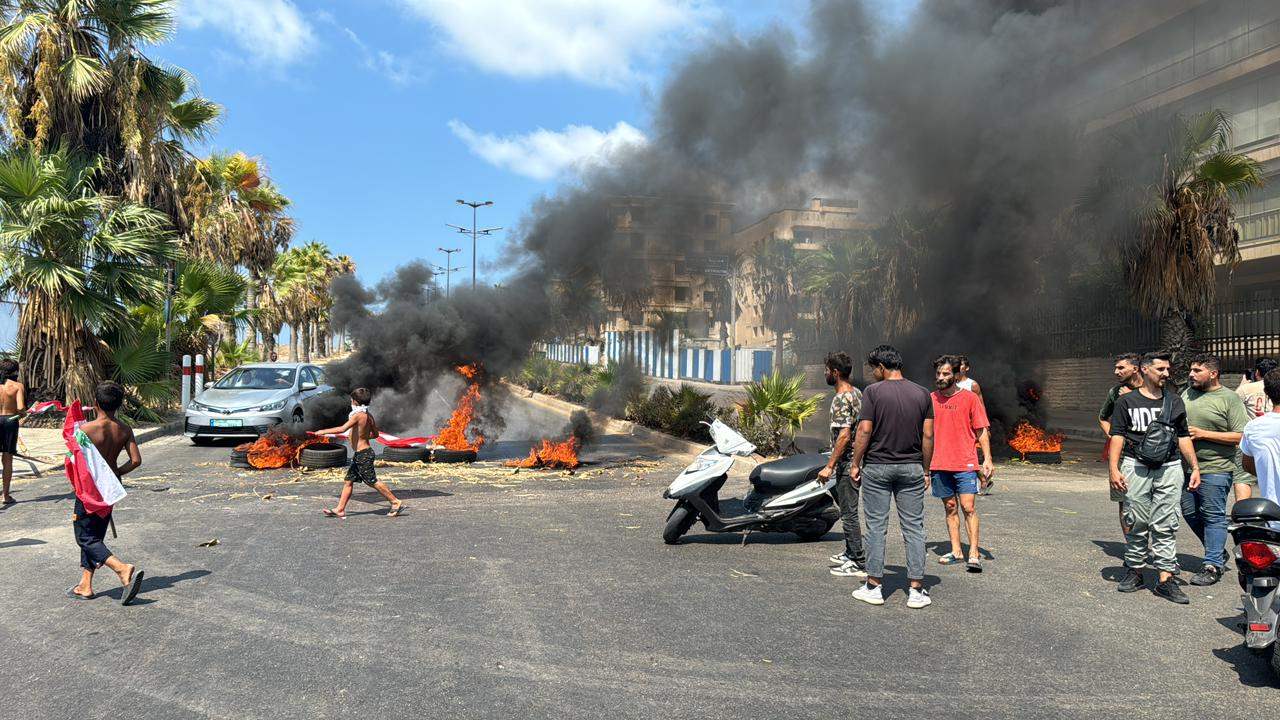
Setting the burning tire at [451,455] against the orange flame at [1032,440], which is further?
the orange flame at [1032,440]

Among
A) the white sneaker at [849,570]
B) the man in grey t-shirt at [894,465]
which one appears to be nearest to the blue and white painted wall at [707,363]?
the white sneaker at [849,570]

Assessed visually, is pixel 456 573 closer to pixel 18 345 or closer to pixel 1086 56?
pixel 18 345

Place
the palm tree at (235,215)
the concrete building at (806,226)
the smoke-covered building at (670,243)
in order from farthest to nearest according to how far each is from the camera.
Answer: the palm tree at (235,215), the concrete building at (806,226), the smoke-covered building at (670,243)

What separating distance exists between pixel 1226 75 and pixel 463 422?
895 inches

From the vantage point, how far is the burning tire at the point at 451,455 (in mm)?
12359

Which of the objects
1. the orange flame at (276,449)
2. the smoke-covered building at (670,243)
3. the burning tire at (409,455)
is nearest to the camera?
the orange flame at (276,449)

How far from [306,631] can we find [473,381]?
939 cm

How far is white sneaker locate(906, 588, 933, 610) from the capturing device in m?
5.10

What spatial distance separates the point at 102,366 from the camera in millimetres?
16062

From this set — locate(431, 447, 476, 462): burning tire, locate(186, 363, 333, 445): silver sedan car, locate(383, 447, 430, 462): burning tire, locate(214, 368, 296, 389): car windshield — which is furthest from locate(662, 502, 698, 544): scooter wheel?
locate(214, 368, 296, 389): car windshield

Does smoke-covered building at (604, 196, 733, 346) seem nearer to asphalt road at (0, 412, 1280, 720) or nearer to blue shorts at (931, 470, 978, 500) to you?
asphalt road at (0, 412, 1280, 720)

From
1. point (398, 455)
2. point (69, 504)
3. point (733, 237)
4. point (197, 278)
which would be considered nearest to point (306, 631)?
point (69, 504)

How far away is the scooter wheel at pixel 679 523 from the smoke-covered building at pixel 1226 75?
18402 mm

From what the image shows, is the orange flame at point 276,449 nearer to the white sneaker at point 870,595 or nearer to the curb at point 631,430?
the curb at point 631,430
